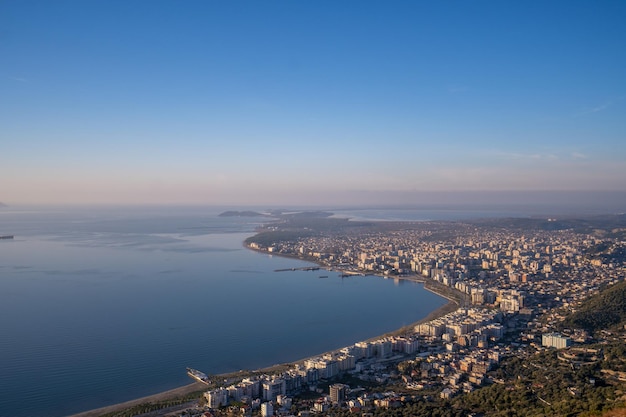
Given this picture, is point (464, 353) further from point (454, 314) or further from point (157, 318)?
point (157, 318)

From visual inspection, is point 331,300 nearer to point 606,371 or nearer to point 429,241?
point 606,371

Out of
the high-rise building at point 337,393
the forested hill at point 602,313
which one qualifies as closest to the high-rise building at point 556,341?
the forested hill at point 602,313

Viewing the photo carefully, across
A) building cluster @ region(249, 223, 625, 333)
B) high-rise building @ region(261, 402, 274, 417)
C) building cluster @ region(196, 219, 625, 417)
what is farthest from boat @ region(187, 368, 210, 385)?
building cluster @ region(249, 223, 625, 333)

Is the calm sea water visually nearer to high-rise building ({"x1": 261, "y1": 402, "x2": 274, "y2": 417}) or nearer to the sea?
the sea

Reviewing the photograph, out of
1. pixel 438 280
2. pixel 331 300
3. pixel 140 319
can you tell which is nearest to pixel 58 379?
pixel 140 319

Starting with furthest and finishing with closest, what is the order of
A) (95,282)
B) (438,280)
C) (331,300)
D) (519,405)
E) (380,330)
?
(438,280) → (95,282) → (331,300) → (380,330) → (519,405)
